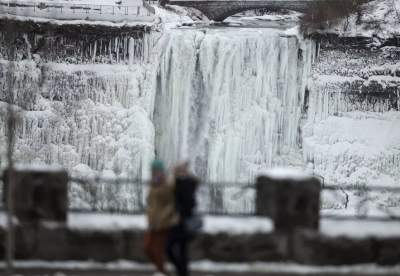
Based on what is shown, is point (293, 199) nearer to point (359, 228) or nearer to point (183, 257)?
point (359, 228)

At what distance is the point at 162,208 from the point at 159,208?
0.04m

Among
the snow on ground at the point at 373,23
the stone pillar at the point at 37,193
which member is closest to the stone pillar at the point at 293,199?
the stone pillar at the point at 37,193

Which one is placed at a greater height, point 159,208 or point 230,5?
point 230,5

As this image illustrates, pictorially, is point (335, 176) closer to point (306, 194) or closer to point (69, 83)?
point (69, 83)

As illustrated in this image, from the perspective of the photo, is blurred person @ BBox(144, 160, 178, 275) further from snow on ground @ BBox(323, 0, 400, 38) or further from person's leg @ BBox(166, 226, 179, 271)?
snow on ground @ BBox(323, 0, 400, 38)

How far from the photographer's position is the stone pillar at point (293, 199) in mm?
9656

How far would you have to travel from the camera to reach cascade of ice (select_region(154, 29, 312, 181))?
98.5 ft

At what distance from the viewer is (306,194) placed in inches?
381

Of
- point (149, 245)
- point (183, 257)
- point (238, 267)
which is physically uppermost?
point (149, 245)

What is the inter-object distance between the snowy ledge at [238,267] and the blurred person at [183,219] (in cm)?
94

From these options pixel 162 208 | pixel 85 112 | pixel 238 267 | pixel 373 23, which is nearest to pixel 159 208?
pixel 162 208

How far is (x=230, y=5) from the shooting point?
128 ft

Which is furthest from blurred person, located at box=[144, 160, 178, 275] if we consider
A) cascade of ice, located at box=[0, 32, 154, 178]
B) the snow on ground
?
the snow on ground

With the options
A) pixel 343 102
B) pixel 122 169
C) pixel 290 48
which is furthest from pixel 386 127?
pixel 122 169
